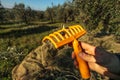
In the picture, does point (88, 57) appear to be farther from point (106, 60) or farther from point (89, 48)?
point (89, 48)

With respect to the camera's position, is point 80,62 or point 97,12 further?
point 97,12

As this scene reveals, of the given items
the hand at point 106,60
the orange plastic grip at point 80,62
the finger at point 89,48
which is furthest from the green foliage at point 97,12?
the hand at point 106,60

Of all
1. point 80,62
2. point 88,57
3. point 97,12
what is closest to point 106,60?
point 88,57

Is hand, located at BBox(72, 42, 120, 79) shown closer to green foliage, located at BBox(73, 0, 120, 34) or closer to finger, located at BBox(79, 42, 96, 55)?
finger, located at BBox(79, 42, 96, 55)

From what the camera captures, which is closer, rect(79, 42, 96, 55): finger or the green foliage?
rect(79, 42, 96, 55): finger

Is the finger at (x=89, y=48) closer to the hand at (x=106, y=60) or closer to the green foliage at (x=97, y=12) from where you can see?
the hand at (x=106, y=60)

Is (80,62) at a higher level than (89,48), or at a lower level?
lower

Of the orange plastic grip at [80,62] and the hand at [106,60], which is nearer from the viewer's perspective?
the hand at [106,60]

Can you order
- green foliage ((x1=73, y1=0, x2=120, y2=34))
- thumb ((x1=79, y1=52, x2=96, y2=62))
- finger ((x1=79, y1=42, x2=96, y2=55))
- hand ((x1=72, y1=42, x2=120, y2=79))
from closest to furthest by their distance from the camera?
hand ((x1=72, y1=42, x2=120, y2=79))
thumb ((x1=79, y1=52, x2=96, y2=62))
finger ((x1=79, y1=42, x2=96, y2=55))
green foliage ((x1=73, y1=0, x2=120, y2=34))

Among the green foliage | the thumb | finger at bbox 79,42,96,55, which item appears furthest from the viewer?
the green foliage

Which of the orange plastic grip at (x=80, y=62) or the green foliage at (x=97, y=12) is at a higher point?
the orange plastic grip at (x=80, y=62)

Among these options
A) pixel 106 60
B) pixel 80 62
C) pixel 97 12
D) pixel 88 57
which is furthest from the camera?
pixel 97 12

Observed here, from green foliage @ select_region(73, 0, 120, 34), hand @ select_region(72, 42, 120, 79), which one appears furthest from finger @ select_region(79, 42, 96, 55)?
green foliage @ select_region(73, 0, 120, 34)

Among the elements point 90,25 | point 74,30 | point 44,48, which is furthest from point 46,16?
point 74,30
